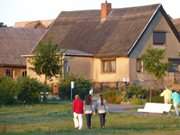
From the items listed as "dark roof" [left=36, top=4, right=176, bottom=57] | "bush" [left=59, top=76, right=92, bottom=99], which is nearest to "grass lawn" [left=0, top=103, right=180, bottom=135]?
"bush" [left=59, top=76, right=92, bottom=99]

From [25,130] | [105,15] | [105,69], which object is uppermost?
[105,15]

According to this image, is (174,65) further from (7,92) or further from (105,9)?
(7,92)

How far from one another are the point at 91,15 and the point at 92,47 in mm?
6610

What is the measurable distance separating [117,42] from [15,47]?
19.1 m

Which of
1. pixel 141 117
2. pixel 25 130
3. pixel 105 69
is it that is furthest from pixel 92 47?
pixel 25 130

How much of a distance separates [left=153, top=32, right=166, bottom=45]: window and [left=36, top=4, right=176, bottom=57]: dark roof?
2.43m

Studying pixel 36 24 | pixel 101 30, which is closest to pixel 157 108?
pixel 101 30

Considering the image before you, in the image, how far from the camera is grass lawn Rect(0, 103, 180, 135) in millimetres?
31200

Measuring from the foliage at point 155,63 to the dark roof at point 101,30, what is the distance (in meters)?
4.42

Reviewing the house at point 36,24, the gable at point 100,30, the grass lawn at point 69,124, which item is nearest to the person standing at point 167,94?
the grass lawn at point 69,124

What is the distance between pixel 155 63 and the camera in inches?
2687

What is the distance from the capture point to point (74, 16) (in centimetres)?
8544

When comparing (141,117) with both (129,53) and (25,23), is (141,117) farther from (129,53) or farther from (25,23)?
(25,23)

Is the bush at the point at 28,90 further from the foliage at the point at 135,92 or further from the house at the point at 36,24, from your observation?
the house at the point at 36,24
